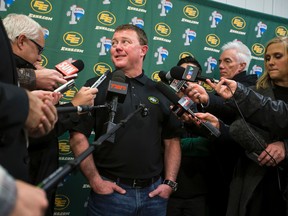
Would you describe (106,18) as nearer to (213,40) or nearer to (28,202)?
(213,40)

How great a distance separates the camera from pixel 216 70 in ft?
9.63

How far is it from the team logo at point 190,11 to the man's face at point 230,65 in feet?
1.53

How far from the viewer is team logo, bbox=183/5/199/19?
285 centimetres

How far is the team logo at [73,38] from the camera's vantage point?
240 centimetres

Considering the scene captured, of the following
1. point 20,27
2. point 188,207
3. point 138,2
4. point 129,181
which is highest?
point 138,2

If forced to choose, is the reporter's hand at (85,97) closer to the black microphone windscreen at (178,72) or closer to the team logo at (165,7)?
the black microphone windscreen at (178,72)

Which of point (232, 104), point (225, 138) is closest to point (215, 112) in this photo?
point (225, 138)

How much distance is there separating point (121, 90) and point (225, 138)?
2.61ft

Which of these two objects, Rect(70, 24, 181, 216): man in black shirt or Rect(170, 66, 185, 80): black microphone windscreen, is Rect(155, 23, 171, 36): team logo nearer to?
Rect(70, 24, 181, 216): man in black shirt

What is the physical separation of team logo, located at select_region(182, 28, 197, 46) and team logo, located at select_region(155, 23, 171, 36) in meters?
0.17

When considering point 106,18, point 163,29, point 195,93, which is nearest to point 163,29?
point 163,29

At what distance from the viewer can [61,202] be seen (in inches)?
90.4

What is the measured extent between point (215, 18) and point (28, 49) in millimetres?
1954

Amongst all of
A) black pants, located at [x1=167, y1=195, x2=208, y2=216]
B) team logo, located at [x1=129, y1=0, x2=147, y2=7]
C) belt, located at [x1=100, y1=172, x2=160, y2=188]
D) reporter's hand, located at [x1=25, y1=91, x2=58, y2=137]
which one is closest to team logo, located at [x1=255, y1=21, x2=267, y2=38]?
team logo, located at [x1=129, y1=0, x2=147, y2=7]
